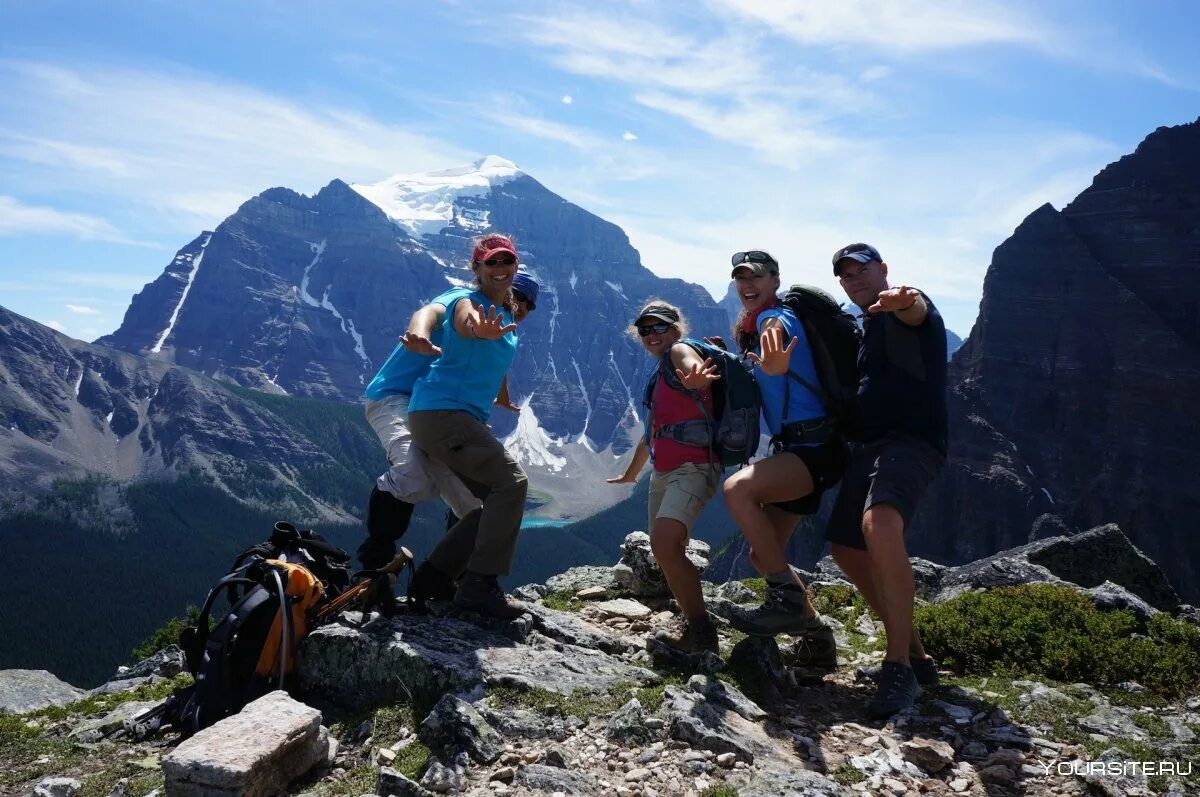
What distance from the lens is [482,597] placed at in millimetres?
9023

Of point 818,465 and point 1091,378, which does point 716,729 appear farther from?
point 1091,378

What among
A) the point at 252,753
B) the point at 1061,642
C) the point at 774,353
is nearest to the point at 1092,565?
the point at 1061,642

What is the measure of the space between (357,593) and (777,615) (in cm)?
424

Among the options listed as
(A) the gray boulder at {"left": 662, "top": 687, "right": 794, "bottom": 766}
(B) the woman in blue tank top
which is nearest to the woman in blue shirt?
(A) the gray boulder at {"left": 662, "top": 687, "right": 794, "bottom": 766}

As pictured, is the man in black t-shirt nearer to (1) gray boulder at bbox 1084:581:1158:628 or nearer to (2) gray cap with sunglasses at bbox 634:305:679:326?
(2) gray cap with sunglasses at bbox 634:305:679:326

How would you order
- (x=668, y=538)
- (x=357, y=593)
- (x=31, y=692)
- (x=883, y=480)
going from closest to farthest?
(x=883, y=480) → (x=668, y=538) → (x=357, y=593) → (x=31, y=692)

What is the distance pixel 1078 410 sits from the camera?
516 feet

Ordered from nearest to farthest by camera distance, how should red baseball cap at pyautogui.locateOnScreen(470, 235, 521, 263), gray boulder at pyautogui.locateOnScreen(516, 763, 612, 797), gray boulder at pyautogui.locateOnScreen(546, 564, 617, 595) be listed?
gray boulder at pyautogui.locateOnScreen(516, 763, 612, 797) → red baseball cap at pyautogui.locateOnScreen(470, 235, 521, 263) → gray boulder at pyautogui.locateOnScreen(546, 564, 617, 595)

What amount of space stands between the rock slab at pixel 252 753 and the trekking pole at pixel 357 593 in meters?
1.41

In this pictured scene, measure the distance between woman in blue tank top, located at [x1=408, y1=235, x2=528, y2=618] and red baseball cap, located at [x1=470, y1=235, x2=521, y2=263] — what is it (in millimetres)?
13

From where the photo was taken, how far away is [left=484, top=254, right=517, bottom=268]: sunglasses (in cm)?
888

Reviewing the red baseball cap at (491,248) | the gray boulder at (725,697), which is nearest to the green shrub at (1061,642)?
the gray boulder at (725,697)

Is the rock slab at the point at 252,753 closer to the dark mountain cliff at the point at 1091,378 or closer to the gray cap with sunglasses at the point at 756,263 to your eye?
the gray cap with sunglasses at the point at 756,263

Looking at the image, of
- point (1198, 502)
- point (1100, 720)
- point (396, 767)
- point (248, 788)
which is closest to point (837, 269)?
point (1100, 720)
